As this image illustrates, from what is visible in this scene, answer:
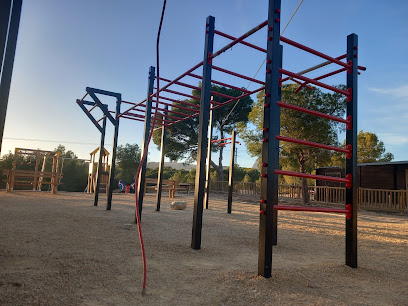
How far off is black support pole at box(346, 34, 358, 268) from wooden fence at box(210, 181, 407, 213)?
446 inches

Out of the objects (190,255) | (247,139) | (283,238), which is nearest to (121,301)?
(190,255)

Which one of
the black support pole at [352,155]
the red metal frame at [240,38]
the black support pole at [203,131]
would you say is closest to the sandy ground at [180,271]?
the black support pole at [352,155]

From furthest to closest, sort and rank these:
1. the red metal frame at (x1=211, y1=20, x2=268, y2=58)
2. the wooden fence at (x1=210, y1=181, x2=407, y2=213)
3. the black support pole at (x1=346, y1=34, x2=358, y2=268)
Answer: the wooden fence at (x1=210, y1=181, x2=407, y2=213), the red metal frame at (x1=211, y1=20, x2=268, y2=58), the black support pole at (x1=346, y1=34, x2=358, y2=268)

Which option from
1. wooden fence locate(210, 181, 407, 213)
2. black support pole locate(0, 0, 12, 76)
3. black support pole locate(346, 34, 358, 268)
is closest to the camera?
black support pole locate(0, 0, 12, 76)

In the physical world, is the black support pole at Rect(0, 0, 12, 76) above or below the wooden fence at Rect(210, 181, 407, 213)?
above

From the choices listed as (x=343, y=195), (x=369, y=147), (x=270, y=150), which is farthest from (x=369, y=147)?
(x=270, y=150)

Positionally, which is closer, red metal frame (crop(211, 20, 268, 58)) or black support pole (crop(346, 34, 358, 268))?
black support pole (crop(346, 34, 358, 268))

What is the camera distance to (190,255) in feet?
11.4

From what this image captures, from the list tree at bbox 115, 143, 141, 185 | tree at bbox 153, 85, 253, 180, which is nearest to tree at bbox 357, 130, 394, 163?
tree at bbox 153, 85, 253, 180

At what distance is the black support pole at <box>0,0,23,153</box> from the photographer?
6.27ft

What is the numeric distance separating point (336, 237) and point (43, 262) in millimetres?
5108

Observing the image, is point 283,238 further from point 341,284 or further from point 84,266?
point 84,266

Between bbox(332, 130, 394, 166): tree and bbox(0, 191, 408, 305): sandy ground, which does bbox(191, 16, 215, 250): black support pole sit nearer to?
bbox(0, 191, 408, 305): sandy ground

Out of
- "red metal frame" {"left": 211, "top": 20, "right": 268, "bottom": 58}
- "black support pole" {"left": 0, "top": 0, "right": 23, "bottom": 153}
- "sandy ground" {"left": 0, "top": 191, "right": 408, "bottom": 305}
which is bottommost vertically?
"sandy ground" {"left": 0, "top": 191, "right": 408, "bottom": 305}
